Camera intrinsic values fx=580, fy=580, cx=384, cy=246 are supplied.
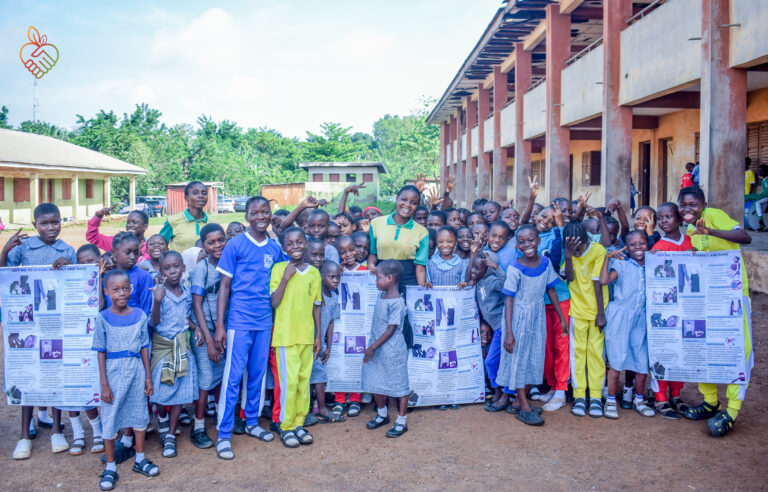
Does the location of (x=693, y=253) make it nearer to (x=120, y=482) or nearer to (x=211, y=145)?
(x=120, y=482)

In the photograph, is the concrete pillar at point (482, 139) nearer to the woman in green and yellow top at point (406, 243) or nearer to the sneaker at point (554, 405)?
the woman in green and yellow top at point (406, 243)

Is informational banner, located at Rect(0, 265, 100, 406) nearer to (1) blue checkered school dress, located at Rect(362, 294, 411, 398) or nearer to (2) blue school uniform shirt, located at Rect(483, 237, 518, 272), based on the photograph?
(1) blue checkered school dress, located at Rect(362, 294, 411, 398)

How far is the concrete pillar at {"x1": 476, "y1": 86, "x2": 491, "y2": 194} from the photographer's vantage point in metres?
22.2

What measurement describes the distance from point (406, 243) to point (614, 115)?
770 cm

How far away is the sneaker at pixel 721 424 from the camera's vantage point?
13.4 ft

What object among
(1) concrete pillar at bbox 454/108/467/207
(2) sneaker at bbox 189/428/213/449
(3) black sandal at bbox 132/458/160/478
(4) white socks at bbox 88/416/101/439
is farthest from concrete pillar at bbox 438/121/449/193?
(3) black sandal at bbox 132/458/160/478

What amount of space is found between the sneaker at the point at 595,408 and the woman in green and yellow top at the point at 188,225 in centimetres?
361

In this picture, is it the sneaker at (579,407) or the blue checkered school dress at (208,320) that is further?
the sneaker at (579,407)

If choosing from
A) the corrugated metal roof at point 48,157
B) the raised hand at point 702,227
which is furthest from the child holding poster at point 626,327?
the corrugated metal roof at point 48,157

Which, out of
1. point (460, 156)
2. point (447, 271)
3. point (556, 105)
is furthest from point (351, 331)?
point (460, 156)

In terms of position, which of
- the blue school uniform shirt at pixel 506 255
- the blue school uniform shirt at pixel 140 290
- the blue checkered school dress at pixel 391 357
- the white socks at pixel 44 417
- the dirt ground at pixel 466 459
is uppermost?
the blue school uniform shirt at pixel 506 255

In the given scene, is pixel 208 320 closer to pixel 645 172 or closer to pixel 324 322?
pixel 324 322

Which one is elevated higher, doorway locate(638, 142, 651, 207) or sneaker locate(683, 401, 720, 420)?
doorway locate(638, 142, 651, 207)

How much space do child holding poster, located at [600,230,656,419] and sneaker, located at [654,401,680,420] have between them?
0.07 meters
